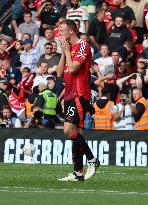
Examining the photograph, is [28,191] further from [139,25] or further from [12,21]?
[12,21]

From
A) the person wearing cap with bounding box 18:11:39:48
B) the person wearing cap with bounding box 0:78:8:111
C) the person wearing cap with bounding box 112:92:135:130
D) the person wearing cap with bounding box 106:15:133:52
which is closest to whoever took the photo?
the person wearing cap with bounding box 112:92:135:130

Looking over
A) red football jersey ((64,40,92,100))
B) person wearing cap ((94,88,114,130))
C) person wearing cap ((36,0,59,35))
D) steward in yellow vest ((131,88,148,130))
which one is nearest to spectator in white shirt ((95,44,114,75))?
person wearing cap ((94,88,114,130))

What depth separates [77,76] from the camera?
12.6 m

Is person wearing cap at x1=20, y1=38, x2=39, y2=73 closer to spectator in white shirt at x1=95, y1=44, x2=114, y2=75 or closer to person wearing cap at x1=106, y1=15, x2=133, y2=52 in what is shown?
person wearing cap at x1=106, y1=15, x2=133, y2=52

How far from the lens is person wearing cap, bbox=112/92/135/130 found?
19938 mm

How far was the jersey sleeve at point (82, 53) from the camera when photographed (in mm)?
12477

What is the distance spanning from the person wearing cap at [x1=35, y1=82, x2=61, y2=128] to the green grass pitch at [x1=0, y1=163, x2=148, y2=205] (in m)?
6.51

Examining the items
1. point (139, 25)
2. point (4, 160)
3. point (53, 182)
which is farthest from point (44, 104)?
point (53, 182)

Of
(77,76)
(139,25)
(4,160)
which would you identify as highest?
(139,25)

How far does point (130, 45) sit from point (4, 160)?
5.09m

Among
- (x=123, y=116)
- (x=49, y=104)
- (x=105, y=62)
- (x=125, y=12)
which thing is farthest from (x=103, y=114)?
(x=125, y=12)

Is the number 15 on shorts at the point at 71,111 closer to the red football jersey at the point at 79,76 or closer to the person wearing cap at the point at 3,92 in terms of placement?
the red football jersey at the point at 79,76

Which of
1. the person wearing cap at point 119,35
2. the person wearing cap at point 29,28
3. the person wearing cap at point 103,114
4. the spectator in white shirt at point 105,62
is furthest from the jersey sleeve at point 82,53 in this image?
the person wearing cap at point 29,28

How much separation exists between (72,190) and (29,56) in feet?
44.6
